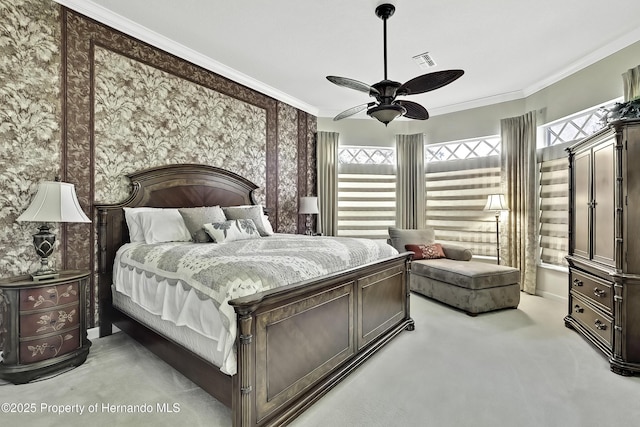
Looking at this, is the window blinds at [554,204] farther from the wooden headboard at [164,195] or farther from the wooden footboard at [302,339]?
the wooden headboard at [164,195]

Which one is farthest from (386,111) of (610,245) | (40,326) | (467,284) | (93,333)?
(93,333)

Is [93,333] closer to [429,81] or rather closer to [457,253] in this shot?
[429,81]

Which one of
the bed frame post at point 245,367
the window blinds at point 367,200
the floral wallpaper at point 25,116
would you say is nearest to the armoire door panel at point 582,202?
the window blinds at point 367,200

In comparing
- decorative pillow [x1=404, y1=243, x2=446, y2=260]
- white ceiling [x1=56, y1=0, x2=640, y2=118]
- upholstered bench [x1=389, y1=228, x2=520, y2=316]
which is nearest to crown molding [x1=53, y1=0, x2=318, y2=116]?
white ceiling [x1=56, y1=0, x2=640, y2=118]

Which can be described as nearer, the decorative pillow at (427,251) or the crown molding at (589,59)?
the crown molding at (589,59)

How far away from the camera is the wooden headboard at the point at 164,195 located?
294 cm

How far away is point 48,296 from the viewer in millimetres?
2223

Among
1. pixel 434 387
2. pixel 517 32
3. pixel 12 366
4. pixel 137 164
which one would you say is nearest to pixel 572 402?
pixel 434 387

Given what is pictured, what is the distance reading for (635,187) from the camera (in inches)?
90.7

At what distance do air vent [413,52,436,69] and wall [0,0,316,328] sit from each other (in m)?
2.38

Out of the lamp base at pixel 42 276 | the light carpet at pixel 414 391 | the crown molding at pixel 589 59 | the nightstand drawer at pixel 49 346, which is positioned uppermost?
the crown molding at pixel 589 59

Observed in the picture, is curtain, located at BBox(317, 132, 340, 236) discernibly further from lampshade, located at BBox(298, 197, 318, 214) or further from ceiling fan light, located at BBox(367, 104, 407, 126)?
ceiling fan light, located at BBox(367, 104, 407, 126)

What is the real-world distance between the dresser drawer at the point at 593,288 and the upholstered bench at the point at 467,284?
642 mm

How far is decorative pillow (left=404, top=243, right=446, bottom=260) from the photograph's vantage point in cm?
445
